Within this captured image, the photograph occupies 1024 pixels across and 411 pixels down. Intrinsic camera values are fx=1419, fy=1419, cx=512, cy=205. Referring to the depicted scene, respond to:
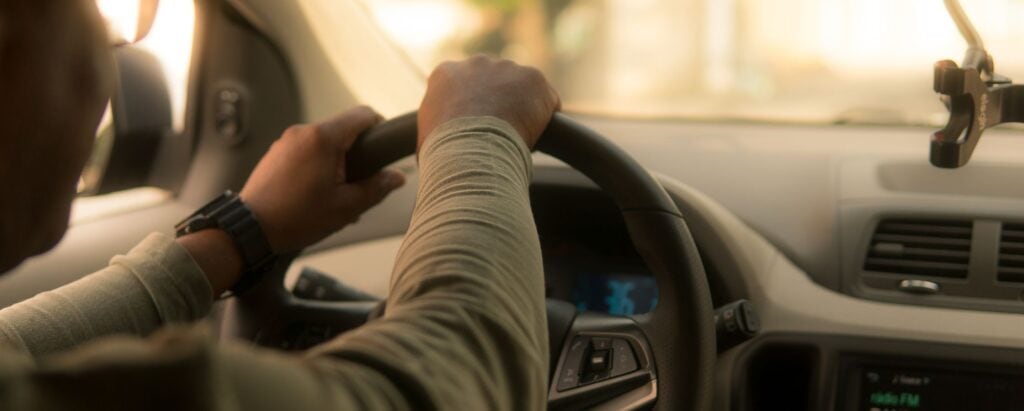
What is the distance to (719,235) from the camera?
201 cm

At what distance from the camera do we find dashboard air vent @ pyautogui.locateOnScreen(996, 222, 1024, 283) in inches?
81.7

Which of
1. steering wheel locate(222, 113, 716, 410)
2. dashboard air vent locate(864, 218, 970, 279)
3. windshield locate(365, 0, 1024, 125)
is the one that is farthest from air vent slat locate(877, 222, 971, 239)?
windshield locate(365, 0, 1024, 125)

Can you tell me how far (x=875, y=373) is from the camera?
199cm

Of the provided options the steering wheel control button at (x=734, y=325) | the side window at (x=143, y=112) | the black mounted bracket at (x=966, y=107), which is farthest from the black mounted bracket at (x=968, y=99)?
the side window at (x=143, y=112)

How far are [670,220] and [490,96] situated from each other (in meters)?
0.29

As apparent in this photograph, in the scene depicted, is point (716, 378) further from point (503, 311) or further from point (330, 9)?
point (330, 9)

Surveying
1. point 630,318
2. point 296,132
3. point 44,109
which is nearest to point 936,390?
point 630,318

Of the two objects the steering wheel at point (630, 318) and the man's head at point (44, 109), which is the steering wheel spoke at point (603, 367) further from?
the man's head at point (44, 109)

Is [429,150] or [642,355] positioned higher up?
[429,150]

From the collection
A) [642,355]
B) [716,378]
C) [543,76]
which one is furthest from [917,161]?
[543,76]

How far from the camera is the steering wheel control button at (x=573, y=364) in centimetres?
183

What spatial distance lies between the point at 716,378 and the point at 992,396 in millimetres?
383

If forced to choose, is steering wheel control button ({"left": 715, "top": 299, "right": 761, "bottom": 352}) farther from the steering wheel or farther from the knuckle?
the knuckle

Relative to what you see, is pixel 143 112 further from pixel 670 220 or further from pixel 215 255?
pixel 670 220
